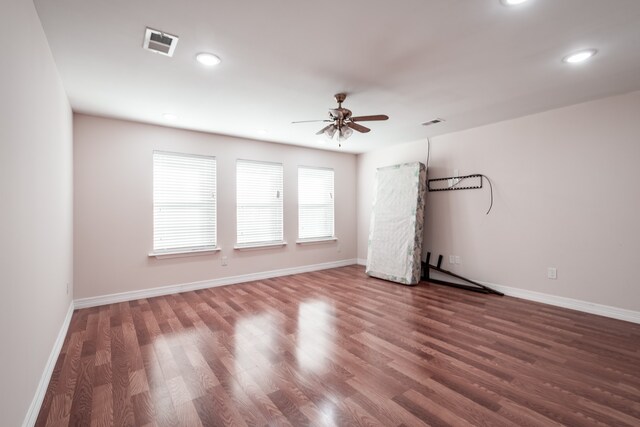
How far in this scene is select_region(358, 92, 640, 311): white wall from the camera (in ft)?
10.8

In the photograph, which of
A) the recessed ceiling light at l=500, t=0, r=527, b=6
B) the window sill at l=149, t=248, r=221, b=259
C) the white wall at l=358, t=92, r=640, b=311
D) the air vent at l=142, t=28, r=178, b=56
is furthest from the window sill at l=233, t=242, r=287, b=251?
the recessed ceiling light at l=500, t=0, r=527, b=6

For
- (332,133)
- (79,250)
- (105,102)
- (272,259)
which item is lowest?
(272,259)

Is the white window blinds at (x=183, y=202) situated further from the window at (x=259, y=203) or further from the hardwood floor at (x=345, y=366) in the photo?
the hardwood floor at (x=345, y=366)

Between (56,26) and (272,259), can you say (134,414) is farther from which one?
(272,259)

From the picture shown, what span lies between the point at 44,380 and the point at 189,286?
249cm

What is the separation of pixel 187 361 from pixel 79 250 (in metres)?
2.52

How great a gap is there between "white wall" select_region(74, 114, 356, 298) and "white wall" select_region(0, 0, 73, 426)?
1256 millimetres

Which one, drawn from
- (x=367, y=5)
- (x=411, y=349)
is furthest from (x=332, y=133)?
(x=411, y=349)

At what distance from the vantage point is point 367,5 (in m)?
1.83

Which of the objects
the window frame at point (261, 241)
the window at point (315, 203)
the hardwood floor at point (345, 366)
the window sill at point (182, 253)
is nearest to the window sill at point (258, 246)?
the window frame at point (261, 241)

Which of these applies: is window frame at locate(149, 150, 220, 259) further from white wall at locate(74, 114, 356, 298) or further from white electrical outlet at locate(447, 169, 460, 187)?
white electrical outlet at locate(447, 169, 460, 187)

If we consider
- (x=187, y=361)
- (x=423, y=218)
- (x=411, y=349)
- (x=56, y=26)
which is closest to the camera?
(x=56, y=26)

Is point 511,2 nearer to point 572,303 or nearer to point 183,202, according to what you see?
point 572,303

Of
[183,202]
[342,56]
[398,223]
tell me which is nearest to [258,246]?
[183,202]
